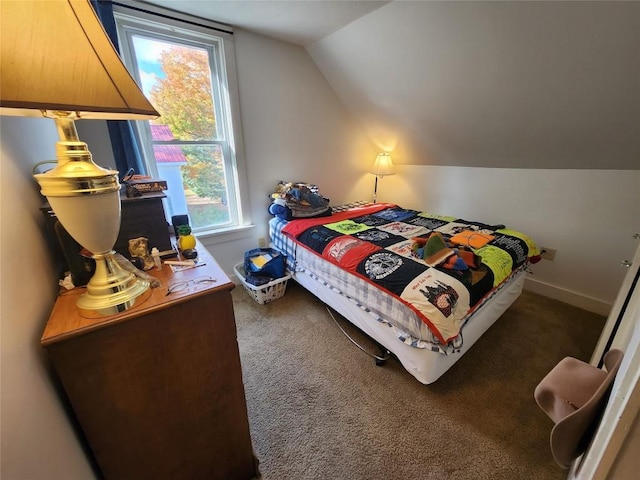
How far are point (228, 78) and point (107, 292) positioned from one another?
6.73 ft

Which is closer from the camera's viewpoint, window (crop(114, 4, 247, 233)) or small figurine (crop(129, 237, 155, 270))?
small figurine (crop(129, 237, 155, 270))

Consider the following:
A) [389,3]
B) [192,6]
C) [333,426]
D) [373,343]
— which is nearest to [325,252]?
[373,343]

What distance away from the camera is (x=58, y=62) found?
49 centimetres

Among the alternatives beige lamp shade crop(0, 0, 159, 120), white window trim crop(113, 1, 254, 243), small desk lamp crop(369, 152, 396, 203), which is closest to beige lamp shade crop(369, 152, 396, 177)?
small desk lamp crop(369, 152, 396, 203)

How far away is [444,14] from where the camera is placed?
1558 mm

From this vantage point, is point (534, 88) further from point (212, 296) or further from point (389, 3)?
point (212, 296)

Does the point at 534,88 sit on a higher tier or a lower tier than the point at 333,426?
higher

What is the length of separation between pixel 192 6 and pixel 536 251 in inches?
118

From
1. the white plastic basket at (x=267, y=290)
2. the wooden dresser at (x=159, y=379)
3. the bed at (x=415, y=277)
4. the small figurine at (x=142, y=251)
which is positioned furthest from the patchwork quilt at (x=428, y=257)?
the small figurine at (x=142, y=251)

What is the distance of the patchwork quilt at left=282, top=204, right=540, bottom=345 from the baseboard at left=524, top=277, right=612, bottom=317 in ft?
2.10

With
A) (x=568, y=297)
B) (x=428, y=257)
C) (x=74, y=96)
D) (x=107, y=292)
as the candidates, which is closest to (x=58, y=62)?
(x=74, y=96)

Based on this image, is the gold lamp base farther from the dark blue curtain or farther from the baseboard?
the baseboard

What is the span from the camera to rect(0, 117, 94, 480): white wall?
0.48 meters

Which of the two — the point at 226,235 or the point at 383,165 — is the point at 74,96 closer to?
the point at 226,235
